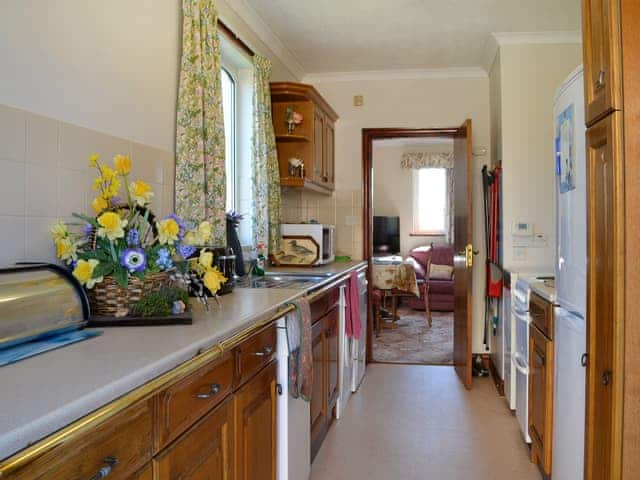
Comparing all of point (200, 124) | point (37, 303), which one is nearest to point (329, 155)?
point (200, 124)

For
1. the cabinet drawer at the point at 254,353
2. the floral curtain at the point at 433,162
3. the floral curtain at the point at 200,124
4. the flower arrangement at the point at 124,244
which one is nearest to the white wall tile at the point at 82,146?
the flower arrangement at the point at 124,244

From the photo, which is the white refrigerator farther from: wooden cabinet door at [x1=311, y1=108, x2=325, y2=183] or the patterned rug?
the patterned rug

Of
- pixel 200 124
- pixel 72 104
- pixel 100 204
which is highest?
pixel 200 124

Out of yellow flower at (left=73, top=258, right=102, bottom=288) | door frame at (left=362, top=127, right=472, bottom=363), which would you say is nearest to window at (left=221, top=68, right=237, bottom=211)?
door frame at (left=362, top=127, right=472, bottom=363)

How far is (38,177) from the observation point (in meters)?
1.58

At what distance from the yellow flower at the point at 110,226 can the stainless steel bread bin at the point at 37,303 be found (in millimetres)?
146

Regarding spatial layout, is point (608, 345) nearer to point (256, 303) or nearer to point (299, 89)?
point (256, 303)

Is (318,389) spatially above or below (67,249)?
below

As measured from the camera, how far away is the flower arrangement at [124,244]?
1.46m

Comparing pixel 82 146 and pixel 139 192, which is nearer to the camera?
pixel 139 192

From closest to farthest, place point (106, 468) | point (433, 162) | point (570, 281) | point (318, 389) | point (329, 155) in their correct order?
point (106, 468) < point (570, 281) < point (318, 389) < point (329, 155) < point (433, 162)

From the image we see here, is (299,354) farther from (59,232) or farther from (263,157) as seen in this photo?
(263,157)

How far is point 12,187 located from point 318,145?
287 cm

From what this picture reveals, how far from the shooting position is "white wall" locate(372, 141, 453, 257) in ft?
28.7
